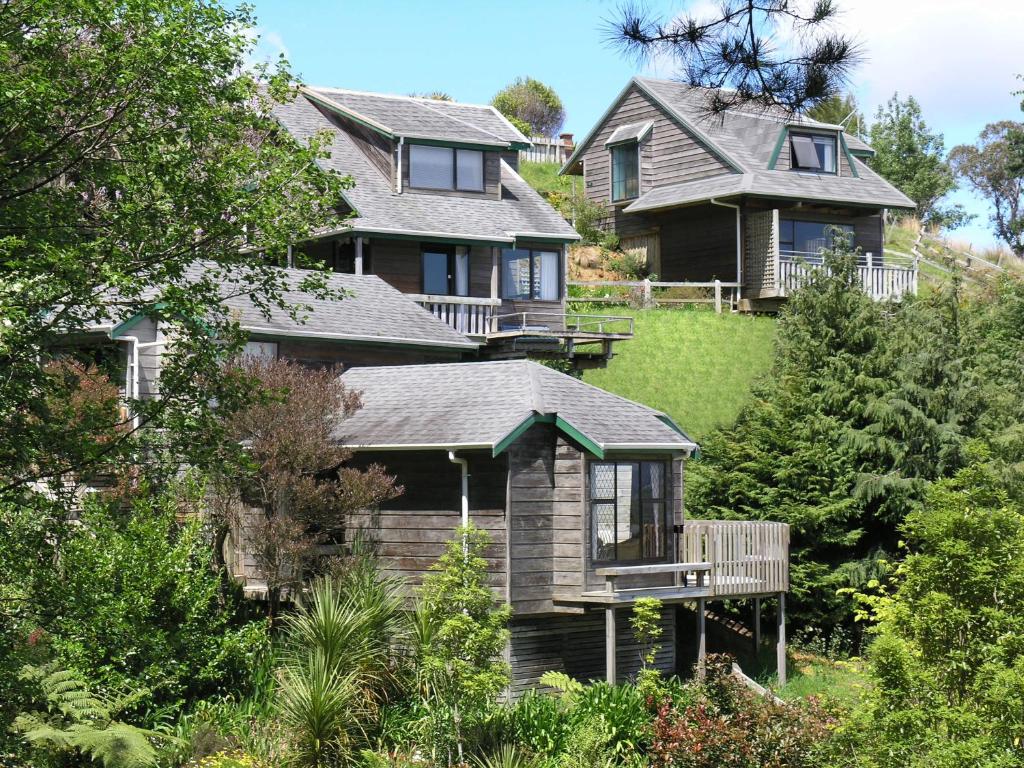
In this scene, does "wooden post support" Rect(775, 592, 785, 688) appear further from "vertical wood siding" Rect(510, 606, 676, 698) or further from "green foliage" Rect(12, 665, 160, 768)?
"green foliage" Rect(12, 665, 160, 768)

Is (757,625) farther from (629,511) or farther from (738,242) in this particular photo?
(738,242)

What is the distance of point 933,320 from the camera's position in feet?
94.7

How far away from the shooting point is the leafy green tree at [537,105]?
7731 centimetres

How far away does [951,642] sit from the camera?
13594 millimetres

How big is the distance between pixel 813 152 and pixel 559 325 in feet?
44.8

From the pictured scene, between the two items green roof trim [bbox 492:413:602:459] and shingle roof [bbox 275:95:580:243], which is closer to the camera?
green roof trim [bbox 492:413:602:459]

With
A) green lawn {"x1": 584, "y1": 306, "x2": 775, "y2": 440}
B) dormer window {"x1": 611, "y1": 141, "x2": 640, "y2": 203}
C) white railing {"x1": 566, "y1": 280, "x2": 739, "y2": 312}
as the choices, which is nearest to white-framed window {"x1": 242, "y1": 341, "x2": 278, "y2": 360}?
green lawn {"x1": 584, "y1": 306, "x2": 775, "y2": 440}

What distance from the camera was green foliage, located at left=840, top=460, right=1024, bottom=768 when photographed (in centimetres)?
1301

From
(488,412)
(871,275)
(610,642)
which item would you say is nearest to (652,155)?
(871,275)

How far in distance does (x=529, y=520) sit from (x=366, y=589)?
2926 mm

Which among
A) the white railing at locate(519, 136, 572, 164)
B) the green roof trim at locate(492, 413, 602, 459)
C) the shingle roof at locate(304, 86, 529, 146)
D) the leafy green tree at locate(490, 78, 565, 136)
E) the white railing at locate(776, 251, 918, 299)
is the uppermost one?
the leafy green tree at locate(490, 78, 565, 136)

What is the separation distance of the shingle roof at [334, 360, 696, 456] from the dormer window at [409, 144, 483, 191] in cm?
1265

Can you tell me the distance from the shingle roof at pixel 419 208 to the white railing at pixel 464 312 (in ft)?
5.90

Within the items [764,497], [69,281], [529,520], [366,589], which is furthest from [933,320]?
[69,281]
